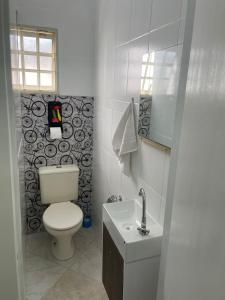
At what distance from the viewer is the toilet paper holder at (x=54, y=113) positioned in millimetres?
2613

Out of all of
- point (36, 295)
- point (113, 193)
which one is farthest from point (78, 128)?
point (36, 295)

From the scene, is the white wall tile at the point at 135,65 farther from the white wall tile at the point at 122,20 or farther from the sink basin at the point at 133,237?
the sink basin at the point at 133,237

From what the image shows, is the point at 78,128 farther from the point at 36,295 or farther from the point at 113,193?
the point at 36,295

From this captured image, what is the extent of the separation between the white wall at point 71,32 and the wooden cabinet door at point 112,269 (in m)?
1.69

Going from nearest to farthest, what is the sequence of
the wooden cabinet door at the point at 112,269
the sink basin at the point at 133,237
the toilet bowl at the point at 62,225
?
the sink basin at the point at 133,237 → the wooden cabinet door at the point at 112,269 → the toilet bowl at the point at 62,225

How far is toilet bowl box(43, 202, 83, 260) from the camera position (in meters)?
2.24

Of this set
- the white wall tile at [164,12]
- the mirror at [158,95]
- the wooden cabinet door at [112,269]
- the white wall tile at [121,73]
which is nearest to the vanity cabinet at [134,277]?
the wooden cabinet door at [112,269]

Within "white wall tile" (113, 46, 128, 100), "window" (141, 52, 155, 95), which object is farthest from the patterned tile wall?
"window" (141, 52, 155, 95)

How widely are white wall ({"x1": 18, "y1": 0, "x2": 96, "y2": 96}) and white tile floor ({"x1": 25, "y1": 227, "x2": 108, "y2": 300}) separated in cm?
174

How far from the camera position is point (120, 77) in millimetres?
1972

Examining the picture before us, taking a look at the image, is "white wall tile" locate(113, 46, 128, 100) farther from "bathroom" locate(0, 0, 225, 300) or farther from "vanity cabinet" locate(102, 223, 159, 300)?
"vanity cabinet" locate(102, 223, 159, 300)

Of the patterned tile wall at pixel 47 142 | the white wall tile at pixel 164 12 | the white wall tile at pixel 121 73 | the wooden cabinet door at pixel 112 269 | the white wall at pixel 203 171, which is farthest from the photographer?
the patterned tile wall at pixel 47 142

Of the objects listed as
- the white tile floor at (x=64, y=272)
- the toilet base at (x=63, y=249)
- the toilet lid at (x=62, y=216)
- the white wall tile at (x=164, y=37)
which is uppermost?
the white wall tile at (x=164, y=37)

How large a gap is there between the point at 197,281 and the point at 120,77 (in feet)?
5.38
